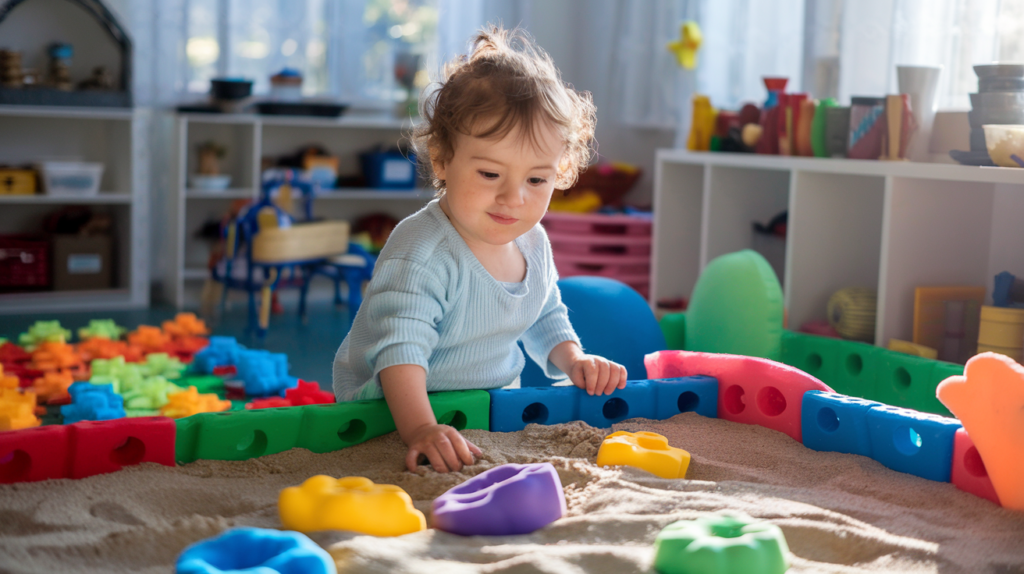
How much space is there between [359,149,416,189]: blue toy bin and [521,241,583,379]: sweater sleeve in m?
2.39

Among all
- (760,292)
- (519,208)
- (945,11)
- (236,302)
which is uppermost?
(945,11)

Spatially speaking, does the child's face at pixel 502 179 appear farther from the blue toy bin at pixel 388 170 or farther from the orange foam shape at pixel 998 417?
the blue toy bin at pixel 388 170

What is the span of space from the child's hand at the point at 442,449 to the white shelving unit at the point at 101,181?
2551 millimetres

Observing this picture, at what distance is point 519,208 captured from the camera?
1.08m

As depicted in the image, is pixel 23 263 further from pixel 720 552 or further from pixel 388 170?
pixel 720 552

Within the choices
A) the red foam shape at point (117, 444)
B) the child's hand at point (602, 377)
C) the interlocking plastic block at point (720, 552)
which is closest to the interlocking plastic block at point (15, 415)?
the red foam shape at point (117, 444)

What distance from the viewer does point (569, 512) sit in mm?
811

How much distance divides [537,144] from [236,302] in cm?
260

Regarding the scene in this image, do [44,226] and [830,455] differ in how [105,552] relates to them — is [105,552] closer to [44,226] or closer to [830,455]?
[830,455]

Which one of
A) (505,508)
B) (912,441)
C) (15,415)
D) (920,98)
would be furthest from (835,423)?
(15,415)

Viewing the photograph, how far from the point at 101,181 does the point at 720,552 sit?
328cm

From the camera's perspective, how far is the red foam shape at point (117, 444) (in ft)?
2.79

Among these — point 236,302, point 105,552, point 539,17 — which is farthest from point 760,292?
point 539,17

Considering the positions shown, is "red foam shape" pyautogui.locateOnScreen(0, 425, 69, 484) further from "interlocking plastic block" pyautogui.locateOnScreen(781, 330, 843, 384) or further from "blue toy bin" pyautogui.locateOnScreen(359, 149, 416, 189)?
"blue toy bin" pyautogui.locateOnScreen(359, 149, 416, 189)
